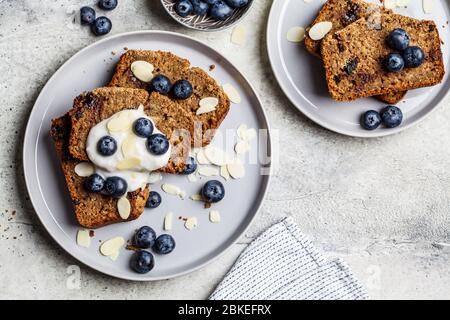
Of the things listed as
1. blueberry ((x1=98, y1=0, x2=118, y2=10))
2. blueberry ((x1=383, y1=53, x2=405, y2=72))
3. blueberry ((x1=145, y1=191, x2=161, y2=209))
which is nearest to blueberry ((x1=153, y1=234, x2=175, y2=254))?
blueberry ((x1=145, y1=191, x2=161, y2=209))

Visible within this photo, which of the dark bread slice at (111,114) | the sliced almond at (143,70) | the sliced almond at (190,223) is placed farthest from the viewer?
the sliced almond at (190,223)

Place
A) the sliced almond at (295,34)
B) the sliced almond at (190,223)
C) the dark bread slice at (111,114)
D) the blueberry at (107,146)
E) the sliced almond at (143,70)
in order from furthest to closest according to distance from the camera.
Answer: the sliced almond at (295,34) → the sliced almond at (190,223) → the sliced almond at (143,70) → the dark bread slice at (111,114) → the blueberry at (107,146)

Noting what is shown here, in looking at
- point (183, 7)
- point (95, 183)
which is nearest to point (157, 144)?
point (95, 183)

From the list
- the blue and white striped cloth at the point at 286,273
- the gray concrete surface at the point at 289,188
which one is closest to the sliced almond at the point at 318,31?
the gray concrete surface at the point at 289,188

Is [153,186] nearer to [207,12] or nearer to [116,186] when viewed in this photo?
[116,186]

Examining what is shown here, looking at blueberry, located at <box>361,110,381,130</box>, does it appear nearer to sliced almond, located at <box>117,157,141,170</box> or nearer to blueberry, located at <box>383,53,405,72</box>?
blueberry, located at <box>383,53,405,72</box>

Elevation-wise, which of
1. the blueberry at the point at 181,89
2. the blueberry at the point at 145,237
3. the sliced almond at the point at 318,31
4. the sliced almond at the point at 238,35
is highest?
the sliced almond at the point at 318,31

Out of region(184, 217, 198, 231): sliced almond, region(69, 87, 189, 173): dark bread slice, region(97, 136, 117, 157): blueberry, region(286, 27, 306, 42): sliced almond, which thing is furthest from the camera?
region(286, 27, 306, 42): sliced almond

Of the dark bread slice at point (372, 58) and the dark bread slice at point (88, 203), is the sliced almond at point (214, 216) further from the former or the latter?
the dark bread slice at point (372, 58)
